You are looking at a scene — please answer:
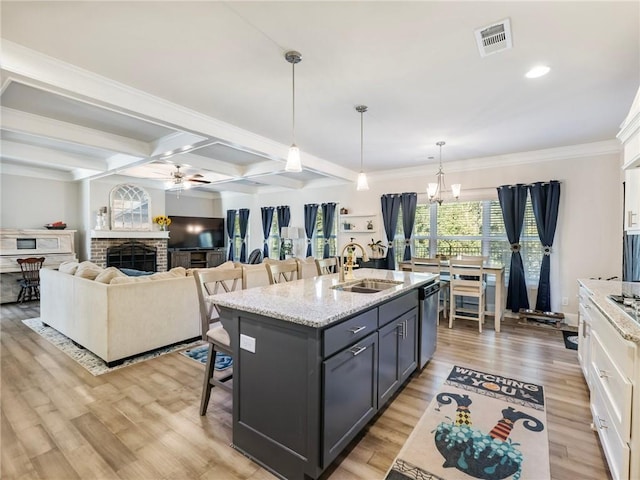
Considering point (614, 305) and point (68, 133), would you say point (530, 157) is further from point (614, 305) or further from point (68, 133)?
point (68, 133)

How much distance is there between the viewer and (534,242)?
498 centimetres

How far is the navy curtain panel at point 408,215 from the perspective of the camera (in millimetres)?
6078

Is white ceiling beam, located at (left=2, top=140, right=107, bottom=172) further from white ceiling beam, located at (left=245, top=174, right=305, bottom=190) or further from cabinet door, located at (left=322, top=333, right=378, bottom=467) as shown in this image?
cabinet door, located at (left=322, top=333, right=378, bottom=467)

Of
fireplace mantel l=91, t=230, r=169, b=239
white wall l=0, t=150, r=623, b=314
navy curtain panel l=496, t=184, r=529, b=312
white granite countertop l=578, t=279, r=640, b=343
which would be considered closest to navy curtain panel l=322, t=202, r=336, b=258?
white wall l=0, t=150, r=623, b=314

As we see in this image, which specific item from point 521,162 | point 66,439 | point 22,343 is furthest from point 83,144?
point 521,162

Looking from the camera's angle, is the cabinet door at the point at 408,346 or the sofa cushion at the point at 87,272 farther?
the sofa cushion at the point at 87,272

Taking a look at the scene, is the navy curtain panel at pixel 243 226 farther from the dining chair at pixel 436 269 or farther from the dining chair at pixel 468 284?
the dining chair at pixel 468 284

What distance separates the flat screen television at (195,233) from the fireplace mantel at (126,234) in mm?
666

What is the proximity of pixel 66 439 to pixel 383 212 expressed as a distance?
569cm

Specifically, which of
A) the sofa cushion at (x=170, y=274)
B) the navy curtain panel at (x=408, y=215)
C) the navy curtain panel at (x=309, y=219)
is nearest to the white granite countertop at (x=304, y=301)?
the sofa cushion at (x=170, y=274)

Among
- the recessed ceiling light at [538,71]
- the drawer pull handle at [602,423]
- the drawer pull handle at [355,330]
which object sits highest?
the recessed ceiling light at [538,71]

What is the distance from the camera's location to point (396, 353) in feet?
8.11

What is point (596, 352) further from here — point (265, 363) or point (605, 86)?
point (605, 86)

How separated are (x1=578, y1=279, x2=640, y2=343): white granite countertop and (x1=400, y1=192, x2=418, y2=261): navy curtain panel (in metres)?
3.31
